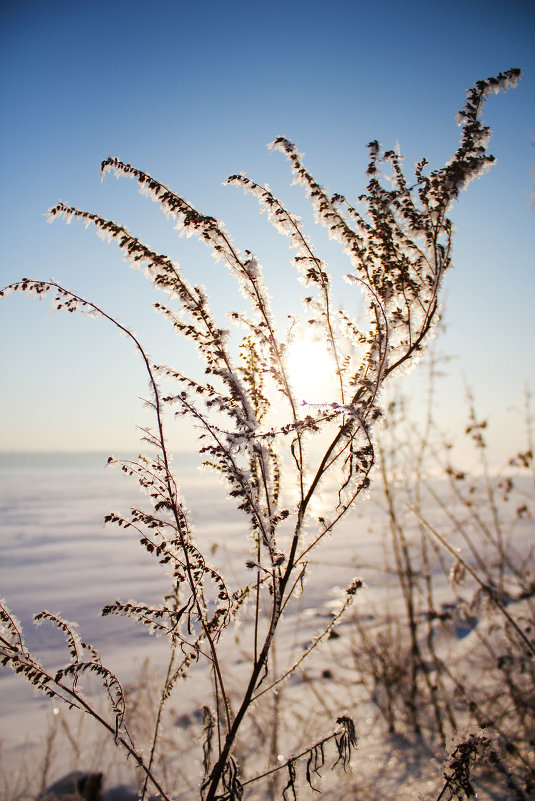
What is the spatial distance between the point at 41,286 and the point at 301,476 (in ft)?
3.31

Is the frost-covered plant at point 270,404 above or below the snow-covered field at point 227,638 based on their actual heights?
above

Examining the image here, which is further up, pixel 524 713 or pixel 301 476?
pixel 301 476

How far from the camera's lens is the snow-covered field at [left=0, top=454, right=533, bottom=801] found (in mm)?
3691

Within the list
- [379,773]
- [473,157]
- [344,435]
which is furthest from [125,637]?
[473,157]

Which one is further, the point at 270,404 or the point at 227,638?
the point at 227,638

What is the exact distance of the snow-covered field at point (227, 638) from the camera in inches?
145

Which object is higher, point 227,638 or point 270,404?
point 270,404

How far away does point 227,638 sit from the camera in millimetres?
5262

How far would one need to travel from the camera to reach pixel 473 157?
156 cm

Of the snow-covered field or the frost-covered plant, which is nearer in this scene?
the frost-covered plant

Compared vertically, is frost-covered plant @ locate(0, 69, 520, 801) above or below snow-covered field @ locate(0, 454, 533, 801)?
above

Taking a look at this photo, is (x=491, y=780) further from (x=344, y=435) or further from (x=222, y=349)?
(x=222, y=349)

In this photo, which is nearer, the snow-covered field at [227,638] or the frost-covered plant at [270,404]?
the frost-covered plant at [270,404]

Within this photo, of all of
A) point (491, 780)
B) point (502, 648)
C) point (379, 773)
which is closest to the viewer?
point (491, 780)
